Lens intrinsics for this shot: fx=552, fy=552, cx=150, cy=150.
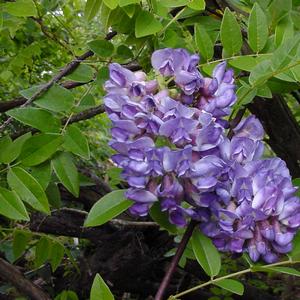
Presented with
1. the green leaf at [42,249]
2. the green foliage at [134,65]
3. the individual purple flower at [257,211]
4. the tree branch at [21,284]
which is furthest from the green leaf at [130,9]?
the tree branch at [21,284]

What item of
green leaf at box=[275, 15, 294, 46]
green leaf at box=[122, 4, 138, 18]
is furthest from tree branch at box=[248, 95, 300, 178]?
green leaf at box=[122, 4, 138, 18]

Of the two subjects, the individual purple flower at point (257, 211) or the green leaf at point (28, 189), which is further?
the green leaf at point (28, 189)

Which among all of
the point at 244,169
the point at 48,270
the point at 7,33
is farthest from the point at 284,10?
the point at 48,270

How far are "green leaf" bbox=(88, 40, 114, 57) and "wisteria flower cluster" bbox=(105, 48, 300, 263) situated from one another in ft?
0.87

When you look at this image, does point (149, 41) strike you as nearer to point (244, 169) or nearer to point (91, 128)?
point (244, 169)

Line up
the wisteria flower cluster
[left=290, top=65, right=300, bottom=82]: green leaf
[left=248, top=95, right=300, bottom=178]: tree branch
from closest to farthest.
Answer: the wisteria flower cluster < [left=290, top=65, right=300, bottom=82]: green leaf < [left=248, top=95, right=300, bottom=178]: tree branch

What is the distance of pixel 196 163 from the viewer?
65 centimetres

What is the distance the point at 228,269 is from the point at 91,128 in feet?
3.12

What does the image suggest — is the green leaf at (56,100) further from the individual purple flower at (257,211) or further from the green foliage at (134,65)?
the individual purple flower at (257,211)

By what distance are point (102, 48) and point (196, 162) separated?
39 cm

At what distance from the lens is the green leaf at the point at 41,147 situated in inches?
32.6

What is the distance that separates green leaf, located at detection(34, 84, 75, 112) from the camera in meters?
0.87

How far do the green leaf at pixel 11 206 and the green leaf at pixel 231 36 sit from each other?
39cm

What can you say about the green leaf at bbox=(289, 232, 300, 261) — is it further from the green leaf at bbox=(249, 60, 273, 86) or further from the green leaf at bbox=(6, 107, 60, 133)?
the green leaf at bbox=(6, 107, 60, 133)
